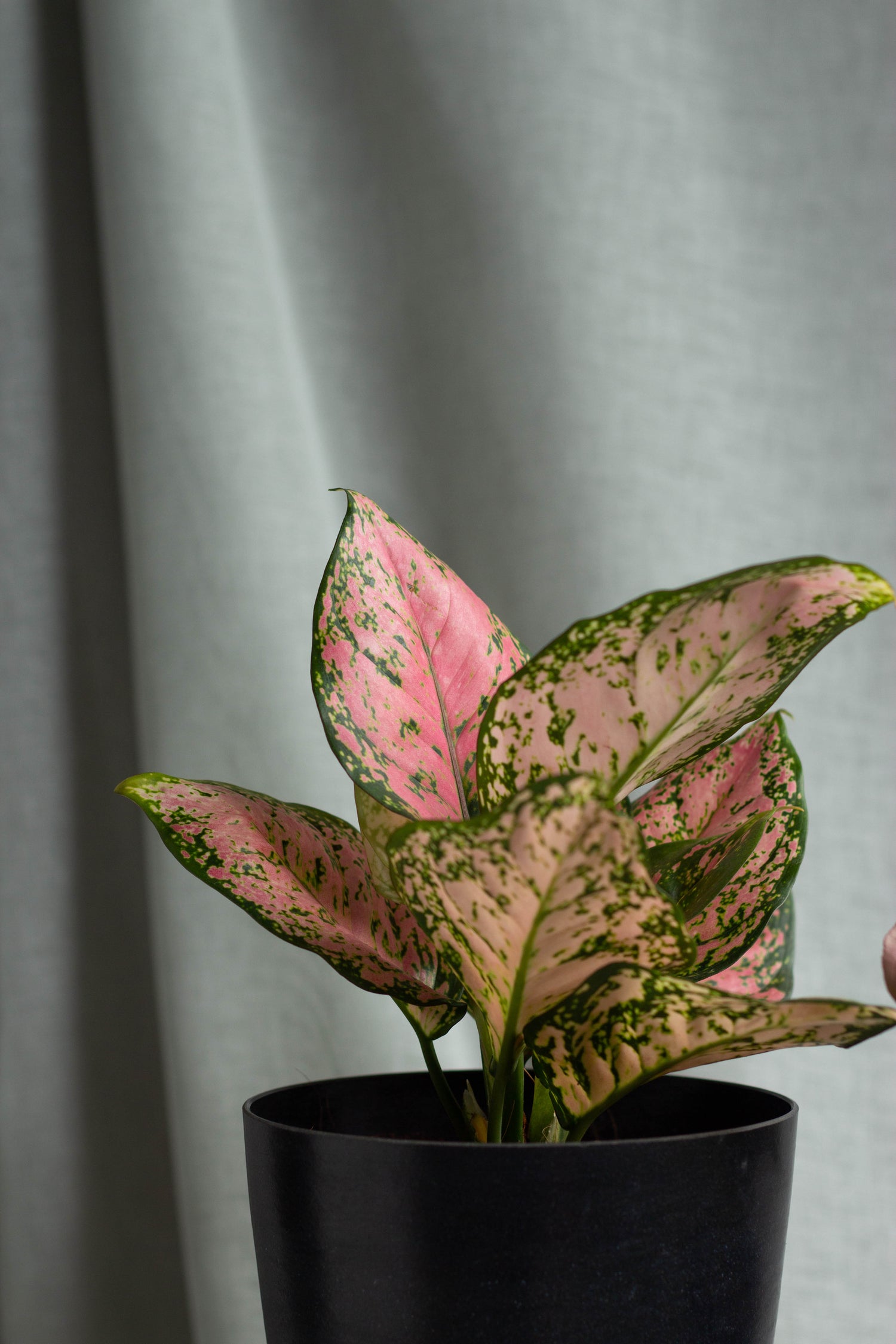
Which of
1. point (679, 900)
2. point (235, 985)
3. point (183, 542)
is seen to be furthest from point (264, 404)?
point (679, 900)

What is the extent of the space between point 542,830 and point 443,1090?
0.62 ft

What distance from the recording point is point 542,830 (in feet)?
0.83

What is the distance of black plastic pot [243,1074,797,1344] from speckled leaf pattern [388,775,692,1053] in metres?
0.05

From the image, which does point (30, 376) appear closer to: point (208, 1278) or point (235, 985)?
point (235, 985)

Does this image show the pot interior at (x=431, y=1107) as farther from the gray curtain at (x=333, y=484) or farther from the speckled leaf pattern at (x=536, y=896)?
the gray curtain at (x=333, y=484)

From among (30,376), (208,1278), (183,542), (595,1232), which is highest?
(30,376)

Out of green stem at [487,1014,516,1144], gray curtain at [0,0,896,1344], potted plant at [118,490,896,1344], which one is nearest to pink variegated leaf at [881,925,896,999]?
potted plant at [118,490,896,1344]

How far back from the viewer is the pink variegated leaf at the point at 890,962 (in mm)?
293

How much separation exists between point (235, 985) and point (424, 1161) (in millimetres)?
501

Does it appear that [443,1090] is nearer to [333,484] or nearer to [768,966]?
[768,966]

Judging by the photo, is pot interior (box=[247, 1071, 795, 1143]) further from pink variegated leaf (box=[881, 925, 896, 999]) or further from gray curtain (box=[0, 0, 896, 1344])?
gray curtain (box=[0, 0, 896, 1344])

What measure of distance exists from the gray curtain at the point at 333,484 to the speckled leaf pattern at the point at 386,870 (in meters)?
0.37

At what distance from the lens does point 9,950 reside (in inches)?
31.1

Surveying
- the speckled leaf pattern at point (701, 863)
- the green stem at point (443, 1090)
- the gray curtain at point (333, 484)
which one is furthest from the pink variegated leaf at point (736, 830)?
the gray curtain at point (333, 484)
